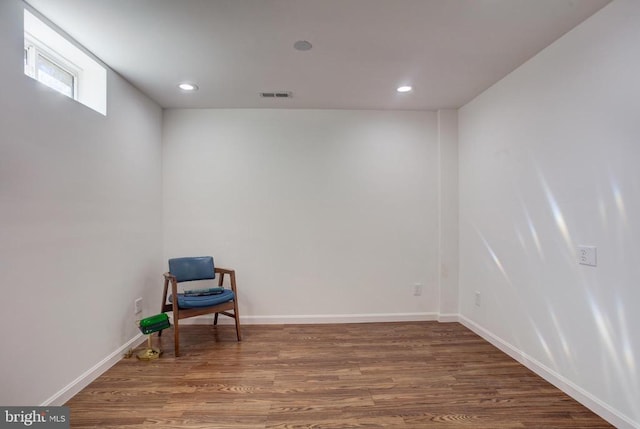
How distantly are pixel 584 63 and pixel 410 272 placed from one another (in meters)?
2.36

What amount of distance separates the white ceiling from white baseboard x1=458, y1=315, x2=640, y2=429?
2.35 meters

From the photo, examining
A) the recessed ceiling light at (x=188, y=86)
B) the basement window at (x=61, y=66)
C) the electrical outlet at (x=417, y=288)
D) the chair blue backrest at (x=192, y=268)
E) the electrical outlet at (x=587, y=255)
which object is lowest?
the electrical outlet at (x=417, y=288)

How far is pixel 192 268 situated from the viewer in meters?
3.12

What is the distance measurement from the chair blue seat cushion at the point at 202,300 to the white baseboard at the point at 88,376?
23.0 inches

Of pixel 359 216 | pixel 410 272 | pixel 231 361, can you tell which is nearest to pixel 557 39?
pixel 359 216

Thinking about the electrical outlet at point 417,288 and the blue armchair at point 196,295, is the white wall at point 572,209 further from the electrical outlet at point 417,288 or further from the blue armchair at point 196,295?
the blue armchair at point 196,295

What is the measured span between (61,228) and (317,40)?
6.96 ft

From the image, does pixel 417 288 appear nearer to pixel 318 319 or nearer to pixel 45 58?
pixel 318 319

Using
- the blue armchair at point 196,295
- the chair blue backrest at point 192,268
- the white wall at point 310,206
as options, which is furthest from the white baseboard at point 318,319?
the chair blue backrest at point 192,268

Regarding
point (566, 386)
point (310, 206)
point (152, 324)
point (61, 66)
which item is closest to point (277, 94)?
point (310, 206)

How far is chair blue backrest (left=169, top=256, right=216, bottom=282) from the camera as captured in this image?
3039 mm

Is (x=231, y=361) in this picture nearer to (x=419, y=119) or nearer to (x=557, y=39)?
(x=419, y=119)

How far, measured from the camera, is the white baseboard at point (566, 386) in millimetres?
1730

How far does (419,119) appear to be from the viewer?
3529mm
